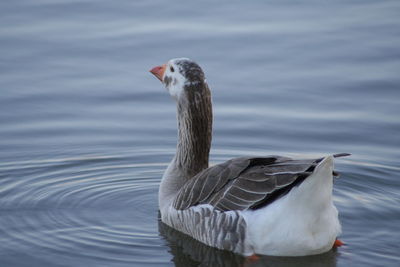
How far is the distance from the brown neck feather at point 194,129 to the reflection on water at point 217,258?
86 centimetres

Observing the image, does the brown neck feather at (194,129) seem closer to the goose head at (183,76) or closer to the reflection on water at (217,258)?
the goose head at (183,76)

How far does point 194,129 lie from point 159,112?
268 centimetres

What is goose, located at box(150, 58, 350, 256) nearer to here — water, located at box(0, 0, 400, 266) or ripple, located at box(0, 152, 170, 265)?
water, located at box(0, 0, 400, 266)

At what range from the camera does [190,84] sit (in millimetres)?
8312

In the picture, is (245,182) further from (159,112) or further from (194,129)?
(159,112)

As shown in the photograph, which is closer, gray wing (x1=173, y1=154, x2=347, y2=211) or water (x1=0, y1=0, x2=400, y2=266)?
gray wing (x1=173, y1=154, x2=347, y2=211)

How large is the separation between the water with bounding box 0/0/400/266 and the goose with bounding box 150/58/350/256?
185mm

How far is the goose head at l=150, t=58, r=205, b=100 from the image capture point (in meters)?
8.30

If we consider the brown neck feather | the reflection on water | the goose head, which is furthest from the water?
the goose head

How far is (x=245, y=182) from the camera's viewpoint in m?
7.57

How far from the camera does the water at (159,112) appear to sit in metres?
7.90

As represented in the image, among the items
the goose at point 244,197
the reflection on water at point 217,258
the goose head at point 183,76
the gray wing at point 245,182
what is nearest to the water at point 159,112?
the reflection on water at point 217,258

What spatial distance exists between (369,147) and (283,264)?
3.13 meters

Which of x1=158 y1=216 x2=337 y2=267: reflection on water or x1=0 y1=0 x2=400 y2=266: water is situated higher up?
x1=0 y1=0 x2=400 y2=266: water
